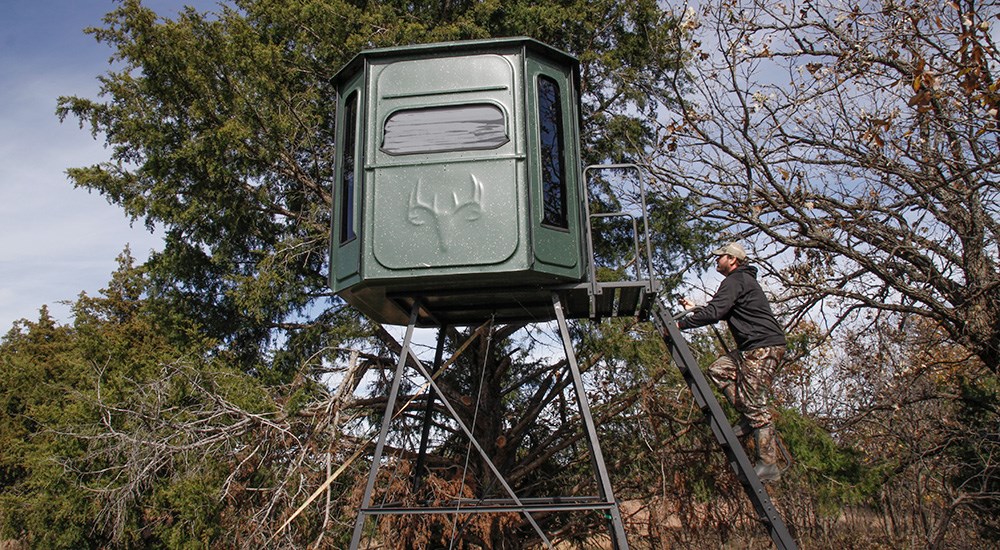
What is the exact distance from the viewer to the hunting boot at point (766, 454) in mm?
5535

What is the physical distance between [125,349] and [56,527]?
10.1 ft

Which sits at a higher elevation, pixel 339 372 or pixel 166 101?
pixel 166 101

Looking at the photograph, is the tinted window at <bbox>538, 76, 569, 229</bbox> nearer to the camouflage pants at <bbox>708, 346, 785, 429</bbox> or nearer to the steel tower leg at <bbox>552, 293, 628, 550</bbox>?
the steel tower leg at <bbox>552, 293, 628, 550</bbox>

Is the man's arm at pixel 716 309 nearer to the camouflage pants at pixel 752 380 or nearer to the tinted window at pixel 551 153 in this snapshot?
the camouflage pants at pixel 752 380

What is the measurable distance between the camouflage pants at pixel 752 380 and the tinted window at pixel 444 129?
7.83ft

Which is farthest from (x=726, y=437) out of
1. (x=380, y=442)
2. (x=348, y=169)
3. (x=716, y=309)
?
(x=348, y=169)

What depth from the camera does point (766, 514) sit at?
5137mm

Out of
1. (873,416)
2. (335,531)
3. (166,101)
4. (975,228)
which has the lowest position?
(335,531)

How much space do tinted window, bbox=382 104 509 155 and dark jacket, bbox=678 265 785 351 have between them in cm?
194

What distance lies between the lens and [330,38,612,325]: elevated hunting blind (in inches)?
210

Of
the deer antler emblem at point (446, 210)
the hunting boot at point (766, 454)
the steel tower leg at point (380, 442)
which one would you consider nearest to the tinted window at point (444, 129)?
the deer antler emblem at point (446, 210)

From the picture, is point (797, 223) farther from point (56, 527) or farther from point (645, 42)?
point (56, 527)

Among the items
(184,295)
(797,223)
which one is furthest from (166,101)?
(797,223)

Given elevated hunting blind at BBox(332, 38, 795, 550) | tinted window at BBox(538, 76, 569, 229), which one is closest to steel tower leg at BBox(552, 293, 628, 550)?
elevated hunting blind at BBox(332, 38, 795, 550)
